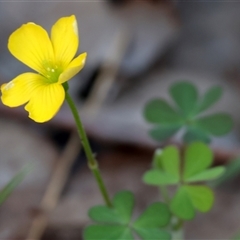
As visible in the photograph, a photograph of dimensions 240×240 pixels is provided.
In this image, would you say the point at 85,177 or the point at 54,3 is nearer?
the point at 85,177

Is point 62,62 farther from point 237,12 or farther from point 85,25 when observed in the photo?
point 237,12

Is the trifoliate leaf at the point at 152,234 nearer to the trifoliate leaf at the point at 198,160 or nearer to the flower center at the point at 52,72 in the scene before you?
the trifoliate leaf at the point at 198,160

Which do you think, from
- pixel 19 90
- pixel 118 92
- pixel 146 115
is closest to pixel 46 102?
pixel 19 90

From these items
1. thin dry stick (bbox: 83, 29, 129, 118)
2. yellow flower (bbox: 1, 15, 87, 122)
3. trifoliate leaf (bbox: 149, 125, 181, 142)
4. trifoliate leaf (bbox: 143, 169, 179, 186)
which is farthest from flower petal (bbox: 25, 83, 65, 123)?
thin dry stick (bbox: 83, 29, 129, 118)

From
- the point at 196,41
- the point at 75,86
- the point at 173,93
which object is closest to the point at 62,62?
the point at 173,93

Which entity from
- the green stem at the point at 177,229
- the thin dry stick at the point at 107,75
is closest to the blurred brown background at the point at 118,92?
the thin dry stick at the point at 107,75

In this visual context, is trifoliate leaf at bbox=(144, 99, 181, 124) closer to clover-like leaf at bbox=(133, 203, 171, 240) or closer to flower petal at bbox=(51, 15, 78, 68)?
clover-like leaf at bbox=(133, 203, 171, 240)
